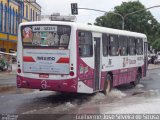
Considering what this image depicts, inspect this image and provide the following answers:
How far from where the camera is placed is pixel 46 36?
1508cm

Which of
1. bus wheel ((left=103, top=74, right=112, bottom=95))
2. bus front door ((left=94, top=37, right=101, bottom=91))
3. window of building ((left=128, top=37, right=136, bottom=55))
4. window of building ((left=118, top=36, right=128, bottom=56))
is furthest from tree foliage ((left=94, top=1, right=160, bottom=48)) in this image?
bus front door ((left=94, top=37, right=101, bottom=91))

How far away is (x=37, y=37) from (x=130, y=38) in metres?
6.65

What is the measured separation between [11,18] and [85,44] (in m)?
43.5

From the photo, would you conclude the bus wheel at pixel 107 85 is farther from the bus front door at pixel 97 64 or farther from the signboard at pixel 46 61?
the signboard at pixel 46 61

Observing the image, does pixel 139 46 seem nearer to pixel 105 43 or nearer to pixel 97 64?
pixel 105 43

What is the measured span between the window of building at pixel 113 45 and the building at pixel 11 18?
3600 centimetres

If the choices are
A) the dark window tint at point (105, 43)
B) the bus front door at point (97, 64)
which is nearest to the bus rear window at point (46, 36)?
the bus front door at point (97, 64)

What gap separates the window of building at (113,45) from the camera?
17.8 metres

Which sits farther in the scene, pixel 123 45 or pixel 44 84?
pixel 123 45

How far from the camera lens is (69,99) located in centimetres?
1619

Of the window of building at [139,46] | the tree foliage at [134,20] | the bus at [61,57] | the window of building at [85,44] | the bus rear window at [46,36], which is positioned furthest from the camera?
the tree foliage at [134,20]

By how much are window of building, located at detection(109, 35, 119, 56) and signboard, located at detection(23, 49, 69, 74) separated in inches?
141

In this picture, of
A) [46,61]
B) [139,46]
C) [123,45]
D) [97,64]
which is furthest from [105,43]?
[139,46]

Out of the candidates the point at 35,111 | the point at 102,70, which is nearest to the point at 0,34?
the point at 102,70
